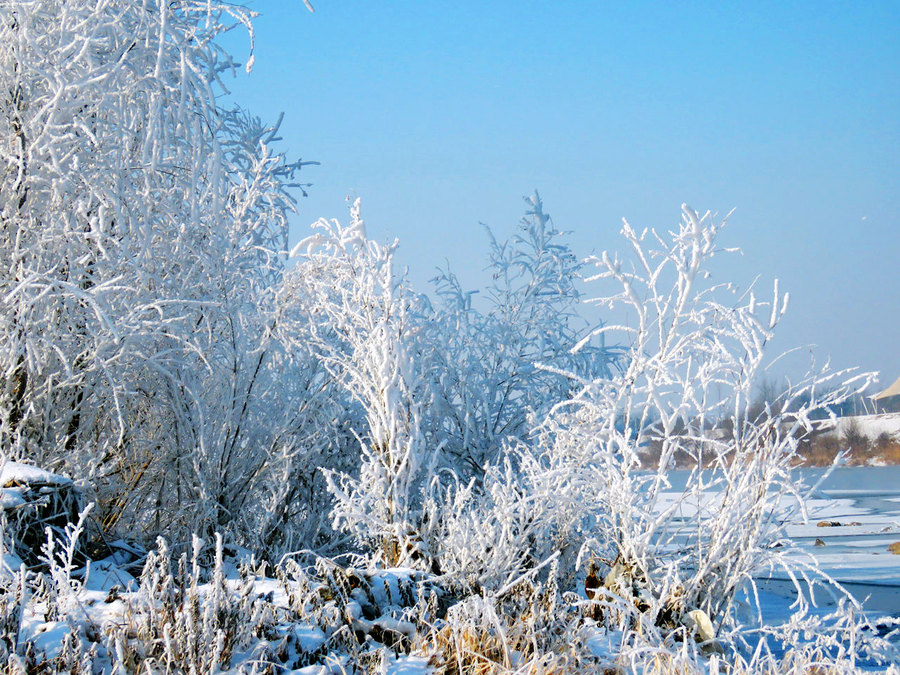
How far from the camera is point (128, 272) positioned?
552 cm

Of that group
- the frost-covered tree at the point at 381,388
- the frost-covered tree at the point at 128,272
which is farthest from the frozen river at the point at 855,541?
the frost-covered tree at the point at 128,272

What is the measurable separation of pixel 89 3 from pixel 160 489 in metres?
3.57

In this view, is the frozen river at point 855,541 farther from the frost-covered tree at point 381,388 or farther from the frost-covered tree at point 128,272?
the frost-covered tree at point 128,272

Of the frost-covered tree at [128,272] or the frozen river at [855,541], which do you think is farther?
the frozen river at [855,541]

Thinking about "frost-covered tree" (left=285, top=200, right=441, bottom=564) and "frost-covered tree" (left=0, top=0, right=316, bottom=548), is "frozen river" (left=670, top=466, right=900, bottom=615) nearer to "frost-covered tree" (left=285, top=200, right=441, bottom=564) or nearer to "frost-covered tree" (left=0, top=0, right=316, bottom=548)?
"frost-covered tree" (left=285, top=200, right=441, bottom=564)

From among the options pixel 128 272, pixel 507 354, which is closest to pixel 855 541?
→ pixel 507 354

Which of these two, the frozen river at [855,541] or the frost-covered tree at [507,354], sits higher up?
the frost-covered tree at [507,354]

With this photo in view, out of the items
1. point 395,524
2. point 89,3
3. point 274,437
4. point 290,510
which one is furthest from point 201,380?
point 89,3

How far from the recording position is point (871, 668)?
5191mm

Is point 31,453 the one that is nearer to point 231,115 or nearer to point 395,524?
point 395,524

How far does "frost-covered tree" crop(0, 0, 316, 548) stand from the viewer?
491cm

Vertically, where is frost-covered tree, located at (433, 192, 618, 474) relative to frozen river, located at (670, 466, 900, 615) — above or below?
above

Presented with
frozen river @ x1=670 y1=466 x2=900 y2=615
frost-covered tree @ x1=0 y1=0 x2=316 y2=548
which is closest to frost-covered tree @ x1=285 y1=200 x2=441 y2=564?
frost-covered tree @ x1=0 y1=0 x2=316 y2=548

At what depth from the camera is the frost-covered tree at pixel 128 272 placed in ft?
16.1
